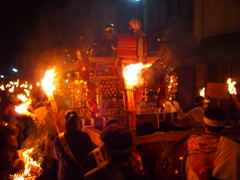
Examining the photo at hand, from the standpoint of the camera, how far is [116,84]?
250 inches

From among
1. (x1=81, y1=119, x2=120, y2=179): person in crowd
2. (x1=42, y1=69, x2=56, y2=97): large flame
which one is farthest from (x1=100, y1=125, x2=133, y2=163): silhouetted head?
(x1=42, y1=69, x2=56, y2=97): large flame

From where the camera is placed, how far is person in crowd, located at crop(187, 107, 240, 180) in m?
2.36

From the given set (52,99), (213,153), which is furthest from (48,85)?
(213,153)

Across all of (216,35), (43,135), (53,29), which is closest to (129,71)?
(43,135)

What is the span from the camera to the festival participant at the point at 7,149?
2.69 meters

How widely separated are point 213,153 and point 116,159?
130cm

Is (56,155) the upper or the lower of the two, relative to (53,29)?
lower

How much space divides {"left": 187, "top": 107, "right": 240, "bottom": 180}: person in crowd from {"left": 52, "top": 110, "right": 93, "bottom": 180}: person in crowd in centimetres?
163

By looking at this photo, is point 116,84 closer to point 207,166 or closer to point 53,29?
point 207,166

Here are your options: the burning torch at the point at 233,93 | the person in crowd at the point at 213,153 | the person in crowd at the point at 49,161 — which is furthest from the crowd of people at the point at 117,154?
the burning torch at the point at 233,93

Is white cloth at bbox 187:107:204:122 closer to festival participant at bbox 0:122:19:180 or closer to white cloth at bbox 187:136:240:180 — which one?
white cloth at bbox 187:136:240:180

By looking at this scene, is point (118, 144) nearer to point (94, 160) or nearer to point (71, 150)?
point (94, 160)

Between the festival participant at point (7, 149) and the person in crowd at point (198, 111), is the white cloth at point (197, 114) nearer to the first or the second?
the person in crowd at point (198, 111)

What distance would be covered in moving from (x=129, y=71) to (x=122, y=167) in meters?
1.70
